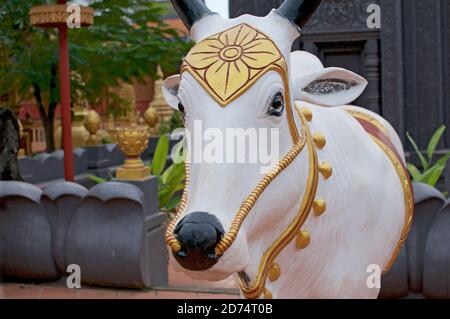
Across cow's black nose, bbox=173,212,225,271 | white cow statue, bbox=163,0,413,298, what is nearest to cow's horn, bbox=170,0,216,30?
white cow statue, bbox=163,0,413,298

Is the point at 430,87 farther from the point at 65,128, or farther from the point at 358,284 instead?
the point at 358,284

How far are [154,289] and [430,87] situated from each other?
207 inches

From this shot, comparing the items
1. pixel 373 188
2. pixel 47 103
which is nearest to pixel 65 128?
pixel 373 188

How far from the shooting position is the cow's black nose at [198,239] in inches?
62.7

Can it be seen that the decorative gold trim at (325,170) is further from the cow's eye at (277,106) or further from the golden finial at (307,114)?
the cow's eye at (277,106)

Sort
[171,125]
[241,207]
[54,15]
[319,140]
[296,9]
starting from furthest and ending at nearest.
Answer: [171,125], [54,15], [319,140], [296,9], [241,207]

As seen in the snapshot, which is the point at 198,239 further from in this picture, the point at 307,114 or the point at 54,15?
the point at 54,15

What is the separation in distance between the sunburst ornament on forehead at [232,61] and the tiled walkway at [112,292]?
3333 mm

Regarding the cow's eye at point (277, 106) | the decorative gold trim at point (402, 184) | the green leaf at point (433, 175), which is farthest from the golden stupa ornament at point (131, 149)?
the cow's eye at point (277, 106)

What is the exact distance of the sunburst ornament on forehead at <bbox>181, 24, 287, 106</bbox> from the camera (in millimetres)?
1794

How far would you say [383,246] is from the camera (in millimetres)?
2488

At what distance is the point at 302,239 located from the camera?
7.04ft

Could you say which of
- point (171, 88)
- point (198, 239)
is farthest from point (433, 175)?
point (198, 239)

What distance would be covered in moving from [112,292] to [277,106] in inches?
145
